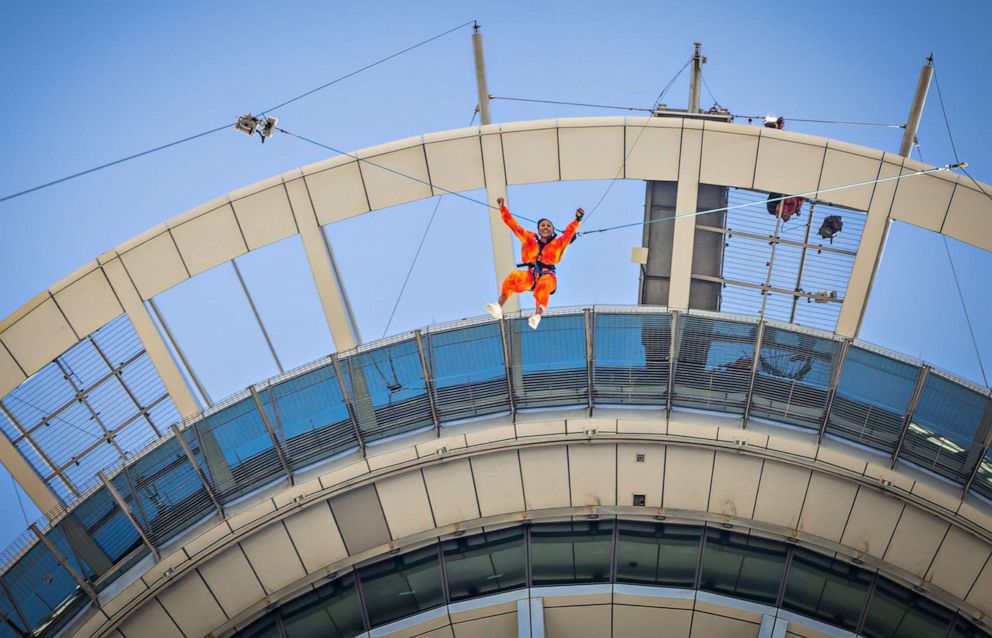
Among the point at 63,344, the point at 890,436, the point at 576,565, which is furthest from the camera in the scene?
the point at 63,344

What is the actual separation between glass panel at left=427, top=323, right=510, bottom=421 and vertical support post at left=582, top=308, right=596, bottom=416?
7.75ft

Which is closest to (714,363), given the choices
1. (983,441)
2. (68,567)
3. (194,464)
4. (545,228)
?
(545,228)

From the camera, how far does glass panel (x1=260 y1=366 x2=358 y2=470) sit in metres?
26.7

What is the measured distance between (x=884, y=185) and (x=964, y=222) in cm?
248

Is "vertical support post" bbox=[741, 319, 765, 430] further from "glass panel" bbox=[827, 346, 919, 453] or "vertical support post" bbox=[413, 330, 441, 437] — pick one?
"vertical support post" bbox=[413, 330, 441, 437]

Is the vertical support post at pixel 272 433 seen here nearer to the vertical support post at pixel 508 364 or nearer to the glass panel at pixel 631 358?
the vertical support post at pixel 508 364

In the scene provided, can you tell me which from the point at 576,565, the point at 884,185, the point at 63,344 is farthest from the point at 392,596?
the point at 884,185

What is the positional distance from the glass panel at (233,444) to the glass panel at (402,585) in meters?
4.43

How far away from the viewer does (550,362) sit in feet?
89.1

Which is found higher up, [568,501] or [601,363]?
[601,363]

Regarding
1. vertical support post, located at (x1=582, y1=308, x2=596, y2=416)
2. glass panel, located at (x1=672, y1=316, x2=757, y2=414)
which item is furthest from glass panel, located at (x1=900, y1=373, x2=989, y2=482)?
vertical support post, located at (x1=582, y1=308, x2=596, y2=416)

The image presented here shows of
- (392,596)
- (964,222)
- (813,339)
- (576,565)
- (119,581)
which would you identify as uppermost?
(964,222)

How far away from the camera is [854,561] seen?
87.0 feet

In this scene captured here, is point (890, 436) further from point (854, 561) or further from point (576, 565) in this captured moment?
point (576, 565)
